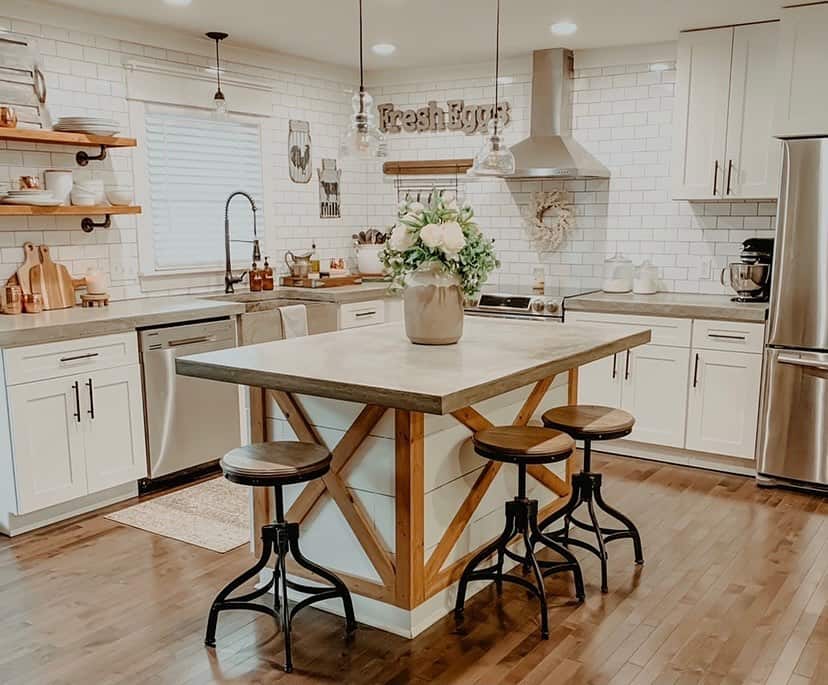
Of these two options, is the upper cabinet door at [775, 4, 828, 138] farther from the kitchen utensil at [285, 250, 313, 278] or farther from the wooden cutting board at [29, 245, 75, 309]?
the wooden cutting board at [29, 245, 75, 309]

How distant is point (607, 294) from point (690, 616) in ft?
9.00

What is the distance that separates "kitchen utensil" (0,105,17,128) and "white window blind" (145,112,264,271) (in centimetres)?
99

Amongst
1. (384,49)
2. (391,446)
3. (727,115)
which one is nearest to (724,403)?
(727,115)

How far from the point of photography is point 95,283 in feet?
15.0

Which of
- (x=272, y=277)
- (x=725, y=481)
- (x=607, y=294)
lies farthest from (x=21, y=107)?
(x=725, y=481)

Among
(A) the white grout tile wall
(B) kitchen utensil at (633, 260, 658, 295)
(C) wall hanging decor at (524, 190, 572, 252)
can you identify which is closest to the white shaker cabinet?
(A) the white grout tile wall

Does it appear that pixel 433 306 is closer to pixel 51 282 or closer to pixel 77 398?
pixel 77 398

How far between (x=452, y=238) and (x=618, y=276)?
2795mm

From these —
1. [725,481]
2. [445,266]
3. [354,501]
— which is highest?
[445,266]

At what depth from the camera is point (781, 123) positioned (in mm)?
4527

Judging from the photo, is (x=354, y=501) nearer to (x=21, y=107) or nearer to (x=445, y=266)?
(x=445, y=266)

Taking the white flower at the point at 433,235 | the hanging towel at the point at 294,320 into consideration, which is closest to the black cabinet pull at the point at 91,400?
the hanging towel at the point at 294,320

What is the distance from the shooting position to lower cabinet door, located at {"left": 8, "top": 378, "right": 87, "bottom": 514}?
3.76 metres

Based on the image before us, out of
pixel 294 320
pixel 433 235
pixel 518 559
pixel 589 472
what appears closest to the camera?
pixel 433 235
